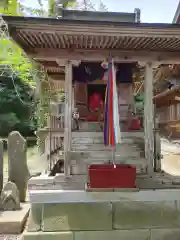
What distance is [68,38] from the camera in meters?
5.04

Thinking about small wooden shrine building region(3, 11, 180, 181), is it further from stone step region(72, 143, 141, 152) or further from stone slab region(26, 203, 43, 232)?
stone slab region(26, 203, 43, 232)

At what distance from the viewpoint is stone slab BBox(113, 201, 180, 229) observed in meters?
5.28

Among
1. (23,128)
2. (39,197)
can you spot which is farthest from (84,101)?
(23,128)

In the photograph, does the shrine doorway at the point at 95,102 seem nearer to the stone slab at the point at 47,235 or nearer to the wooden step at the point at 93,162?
the wooden step at the point at 93,162

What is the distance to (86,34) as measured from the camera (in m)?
4.79

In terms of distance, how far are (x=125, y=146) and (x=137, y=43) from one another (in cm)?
236

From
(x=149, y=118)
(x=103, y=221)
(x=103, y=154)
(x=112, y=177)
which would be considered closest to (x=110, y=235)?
(x=103, y=221)

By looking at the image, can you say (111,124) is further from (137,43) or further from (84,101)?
(84,101)

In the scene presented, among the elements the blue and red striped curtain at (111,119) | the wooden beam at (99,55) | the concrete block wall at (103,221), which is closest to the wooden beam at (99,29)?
the wooden beam at (99,55)

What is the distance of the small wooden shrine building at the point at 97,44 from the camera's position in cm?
464

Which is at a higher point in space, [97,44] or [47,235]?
[97,44]

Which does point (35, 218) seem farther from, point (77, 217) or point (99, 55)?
point (99, 55)

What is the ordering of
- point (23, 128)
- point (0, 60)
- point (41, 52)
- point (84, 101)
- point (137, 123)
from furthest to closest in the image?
point (23, 128)
point (0, 60)
point (84, 101)
point (137, 123)
point (41, 52)

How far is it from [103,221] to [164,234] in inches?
54.7
